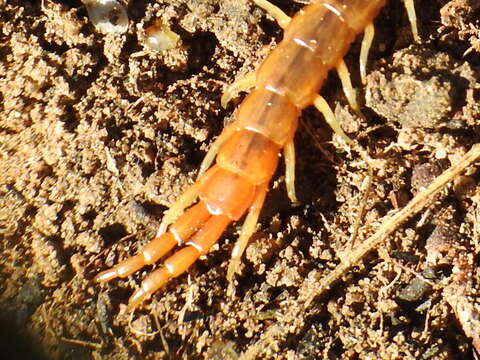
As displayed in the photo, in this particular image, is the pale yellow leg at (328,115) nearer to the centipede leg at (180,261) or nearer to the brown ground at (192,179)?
the brown ground at (192,179)

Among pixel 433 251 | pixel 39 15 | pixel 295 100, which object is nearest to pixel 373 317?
pixel 433 251

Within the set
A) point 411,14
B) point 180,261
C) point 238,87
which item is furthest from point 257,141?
point 411,14

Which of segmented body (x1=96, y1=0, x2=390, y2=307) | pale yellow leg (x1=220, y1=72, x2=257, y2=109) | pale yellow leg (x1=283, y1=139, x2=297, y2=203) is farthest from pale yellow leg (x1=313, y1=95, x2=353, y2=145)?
pale yellow leg (x1=220, y1=72, x2=257, y2=109)

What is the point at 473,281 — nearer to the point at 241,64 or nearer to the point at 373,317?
the point at 373,317

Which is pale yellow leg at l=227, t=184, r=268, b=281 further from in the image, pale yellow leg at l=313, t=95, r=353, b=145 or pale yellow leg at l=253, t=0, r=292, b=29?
pale yellow leg at l=253, t=0, r=292, b=29

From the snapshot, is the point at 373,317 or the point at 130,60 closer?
the point at 373,317

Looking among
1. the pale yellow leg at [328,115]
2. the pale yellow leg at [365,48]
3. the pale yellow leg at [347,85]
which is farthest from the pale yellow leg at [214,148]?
the pale yellow leg at [365,48]

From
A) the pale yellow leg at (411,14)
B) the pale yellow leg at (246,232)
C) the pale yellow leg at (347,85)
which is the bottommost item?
the pale yellow leg at (246,232)
